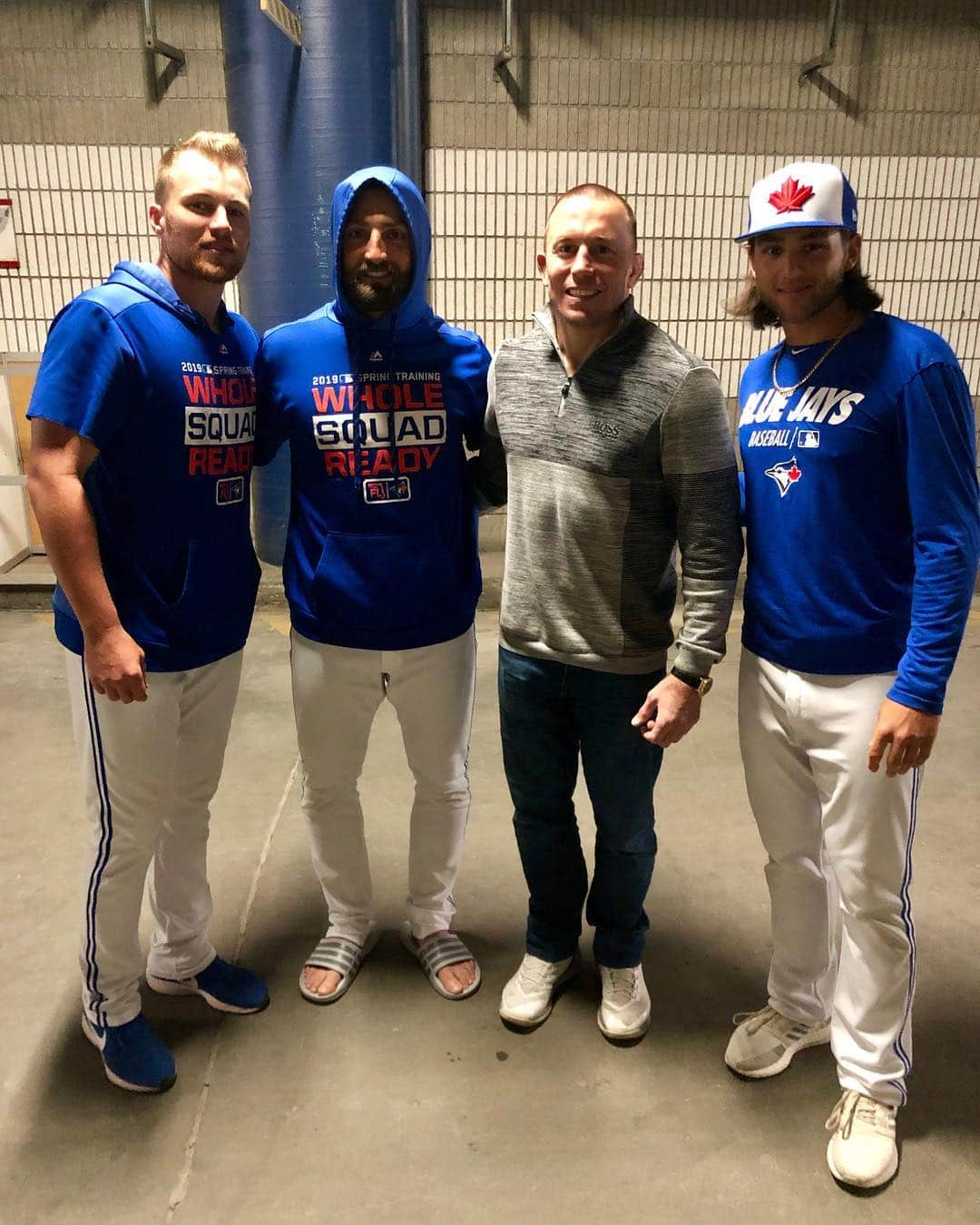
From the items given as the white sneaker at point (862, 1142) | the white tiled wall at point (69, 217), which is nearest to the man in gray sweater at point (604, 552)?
the white sneaker at point (862, 1142)

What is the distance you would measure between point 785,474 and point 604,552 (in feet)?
1.09

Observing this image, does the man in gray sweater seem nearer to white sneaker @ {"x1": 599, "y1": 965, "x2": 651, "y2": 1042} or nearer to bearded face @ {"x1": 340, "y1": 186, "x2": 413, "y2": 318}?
white sneaker @ {"x1": 599, "y1": 965, "x2": 651, "y2": 1042}

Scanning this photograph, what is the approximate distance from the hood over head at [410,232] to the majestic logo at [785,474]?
0.73 m

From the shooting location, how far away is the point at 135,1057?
1656mm

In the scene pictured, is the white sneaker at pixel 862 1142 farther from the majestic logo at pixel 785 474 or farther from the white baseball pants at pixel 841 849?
the majestic logo at pixel 785 474

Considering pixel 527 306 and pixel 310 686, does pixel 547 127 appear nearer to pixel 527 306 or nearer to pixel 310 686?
pixel 527 306

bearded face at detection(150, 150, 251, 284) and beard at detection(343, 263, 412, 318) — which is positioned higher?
bearded face at detection(150, 150, 251, 284)

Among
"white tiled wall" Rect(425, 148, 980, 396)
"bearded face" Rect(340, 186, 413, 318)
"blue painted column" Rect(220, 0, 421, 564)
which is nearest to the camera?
"bearded face" Rect(340, 186, 413, 318)

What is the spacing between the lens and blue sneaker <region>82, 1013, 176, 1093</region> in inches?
64.5

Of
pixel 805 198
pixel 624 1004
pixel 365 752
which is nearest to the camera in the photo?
pixel 805 198

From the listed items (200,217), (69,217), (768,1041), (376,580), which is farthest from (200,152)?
(69,217)

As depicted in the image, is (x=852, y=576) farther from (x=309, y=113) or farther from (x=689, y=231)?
(x=689, y=231)

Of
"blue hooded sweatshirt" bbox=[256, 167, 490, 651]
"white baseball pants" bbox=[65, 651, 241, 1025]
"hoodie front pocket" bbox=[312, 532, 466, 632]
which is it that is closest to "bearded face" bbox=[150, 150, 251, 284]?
"blue hooded sweatshirt" bbox=[256, 167, 490, 651]

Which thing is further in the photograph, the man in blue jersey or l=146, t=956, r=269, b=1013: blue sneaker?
l=146, t=956, r=269, b=1013: blue sneaker
